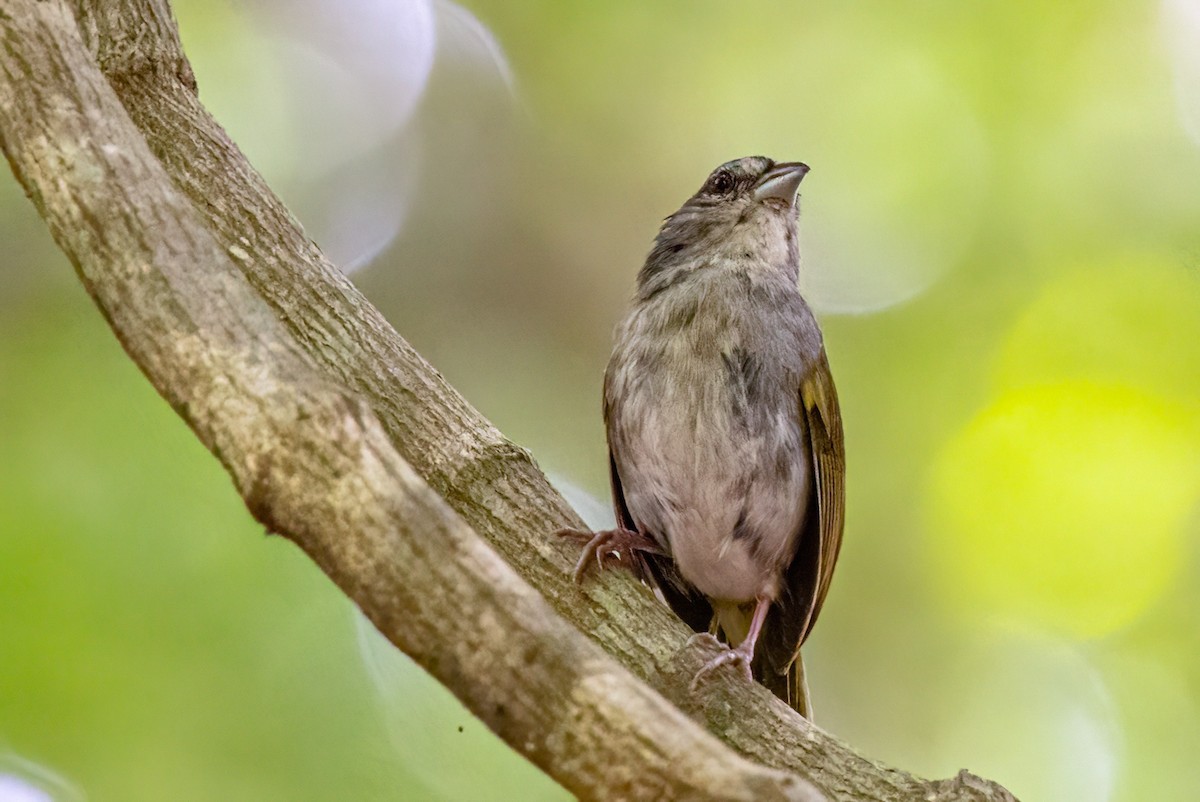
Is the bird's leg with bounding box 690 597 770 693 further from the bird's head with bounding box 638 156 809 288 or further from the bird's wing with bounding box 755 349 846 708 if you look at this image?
the bird's head with bounding box 638 156 809 288

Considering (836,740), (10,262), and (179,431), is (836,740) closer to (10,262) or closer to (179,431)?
(179,431)

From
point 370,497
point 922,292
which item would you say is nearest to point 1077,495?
point 922,292

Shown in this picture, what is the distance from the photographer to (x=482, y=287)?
18.0 ft

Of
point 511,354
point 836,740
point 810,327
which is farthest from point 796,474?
point 511,354

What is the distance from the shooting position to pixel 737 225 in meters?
4.25

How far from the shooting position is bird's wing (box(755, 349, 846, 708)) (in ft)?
12.7

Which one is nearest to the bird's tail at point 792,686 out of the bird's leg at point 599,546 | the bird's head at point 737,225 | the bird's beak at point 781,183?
the bird's leg at point 599,546

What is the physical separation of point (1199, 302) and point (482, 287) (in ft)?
10.9

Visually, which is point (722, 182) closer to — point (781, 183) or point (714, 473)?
point (781, 183)

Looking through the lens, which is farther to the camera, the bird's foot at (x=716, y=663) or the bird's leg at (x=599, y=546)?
the bird's leg at (x=599, y=546)

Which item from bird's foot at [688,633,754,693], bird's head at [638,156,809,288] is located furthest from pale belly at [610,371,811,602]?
bird's foot at [688,633,754,693]

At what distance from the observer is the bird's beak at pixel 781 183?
4.31 metres

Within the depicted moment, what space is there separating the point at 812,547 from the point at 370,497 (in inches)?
91.6

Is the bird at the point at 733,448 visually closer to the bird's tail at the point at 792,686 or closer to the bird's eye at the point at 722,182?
the bird's tail at the point at 792,686
